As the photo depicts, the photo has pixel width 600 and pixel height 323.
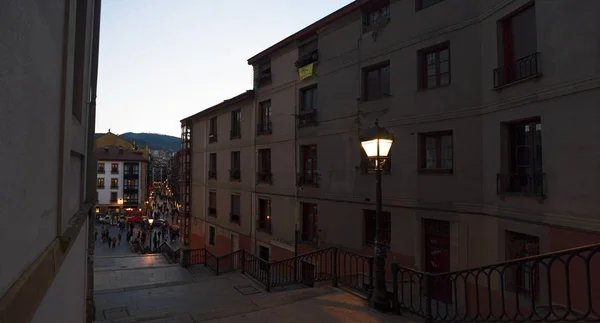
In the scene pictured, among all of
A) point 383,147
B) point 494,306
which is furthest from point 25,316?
point 494,306

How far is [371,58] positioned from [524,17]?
5.64 meters

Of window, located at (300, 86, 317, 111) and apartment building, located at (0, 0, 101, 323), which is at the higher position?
window, located at (300, 86, 317, 111)

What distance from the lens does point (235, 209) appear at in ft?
77.0

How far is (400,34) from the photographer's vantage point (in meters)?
13.0

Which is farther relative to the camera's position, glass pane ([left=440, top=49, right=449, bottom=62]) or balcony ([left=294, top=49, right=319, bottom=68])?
balcony ([left=294, top=49, right=319, bottom=68])

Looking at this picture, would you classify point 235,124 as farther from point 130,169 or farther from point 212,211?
point 130,169

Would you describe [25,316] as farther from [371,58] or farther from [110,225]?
[110,225]

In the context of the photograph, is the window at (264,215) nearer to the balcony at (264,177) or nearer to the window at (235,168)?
the balcony at (264,177)

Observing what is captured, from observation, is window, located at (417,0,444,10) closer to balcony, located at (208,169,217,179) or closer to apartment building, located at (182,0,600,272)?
apartment building, located at (182,0,600,272)

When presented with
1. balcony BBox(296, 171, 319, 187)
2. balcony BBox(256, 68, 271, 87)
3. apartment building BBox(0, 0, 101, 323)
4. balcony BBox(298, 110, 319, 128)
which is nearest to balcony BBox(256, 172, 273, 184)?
balcony BBox(296, 171, 319, 187)

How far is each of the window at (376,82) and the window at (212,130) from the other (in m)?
14.9

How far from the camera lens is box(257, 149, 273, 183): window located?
20.2 m

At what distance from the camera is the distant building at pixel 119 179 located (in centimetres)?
6944

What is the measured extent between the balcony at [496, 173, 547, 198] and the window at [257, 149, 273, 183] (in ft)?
41.0
